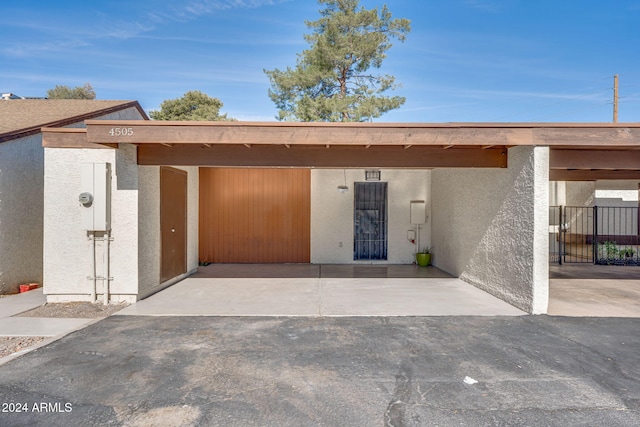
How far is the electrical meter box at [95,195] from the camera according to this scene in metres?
5.62

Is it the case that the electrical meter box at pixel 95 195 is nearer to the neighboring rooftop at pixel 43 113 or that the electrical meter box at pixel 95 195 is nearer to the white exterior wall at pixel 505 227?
the neighboring rooftop at pixel 43 113

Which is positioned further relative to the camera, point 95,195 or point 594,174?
point 594,174

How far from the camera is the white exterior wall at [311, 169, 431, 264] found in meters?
10.2

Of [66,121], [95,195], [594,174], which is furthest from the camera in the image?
[594,174]

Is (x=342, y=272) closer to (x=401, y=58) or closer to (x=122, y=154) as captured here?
(x=122, y=154)

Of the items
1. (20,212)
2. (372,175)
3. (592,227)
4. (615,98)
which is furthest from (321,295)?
(615,98)

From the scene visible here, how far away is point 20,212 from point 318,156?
19.9ft

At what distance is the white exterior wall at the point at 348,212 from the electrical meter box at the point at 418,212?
26cm

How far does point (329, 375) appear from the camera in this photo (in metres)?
3.34

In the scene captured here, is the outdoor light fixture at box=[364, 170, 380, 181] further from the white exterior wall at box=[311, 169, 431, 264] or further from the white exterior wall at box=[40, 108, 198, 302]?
the white exterior wall at box=[40, 108, 198, 302]

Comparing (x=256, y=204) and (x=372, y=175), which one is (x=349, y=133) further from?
(x=256, y=204)

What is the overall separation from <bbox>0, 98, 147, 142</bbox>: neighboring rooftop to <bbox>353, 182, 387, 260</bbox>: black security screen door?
740 centimetres

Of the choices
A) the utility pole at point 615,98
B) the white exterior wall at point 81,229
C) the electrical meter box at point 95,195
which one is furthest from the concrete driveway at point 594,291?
the utility pole at point 615,98

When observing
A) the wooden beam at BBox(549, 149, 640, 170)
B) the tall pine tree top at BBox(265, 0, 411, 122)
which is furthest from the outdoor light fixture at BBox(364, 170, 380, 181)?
the tall pine tree top at BBox(265, 0, 411, 122)
